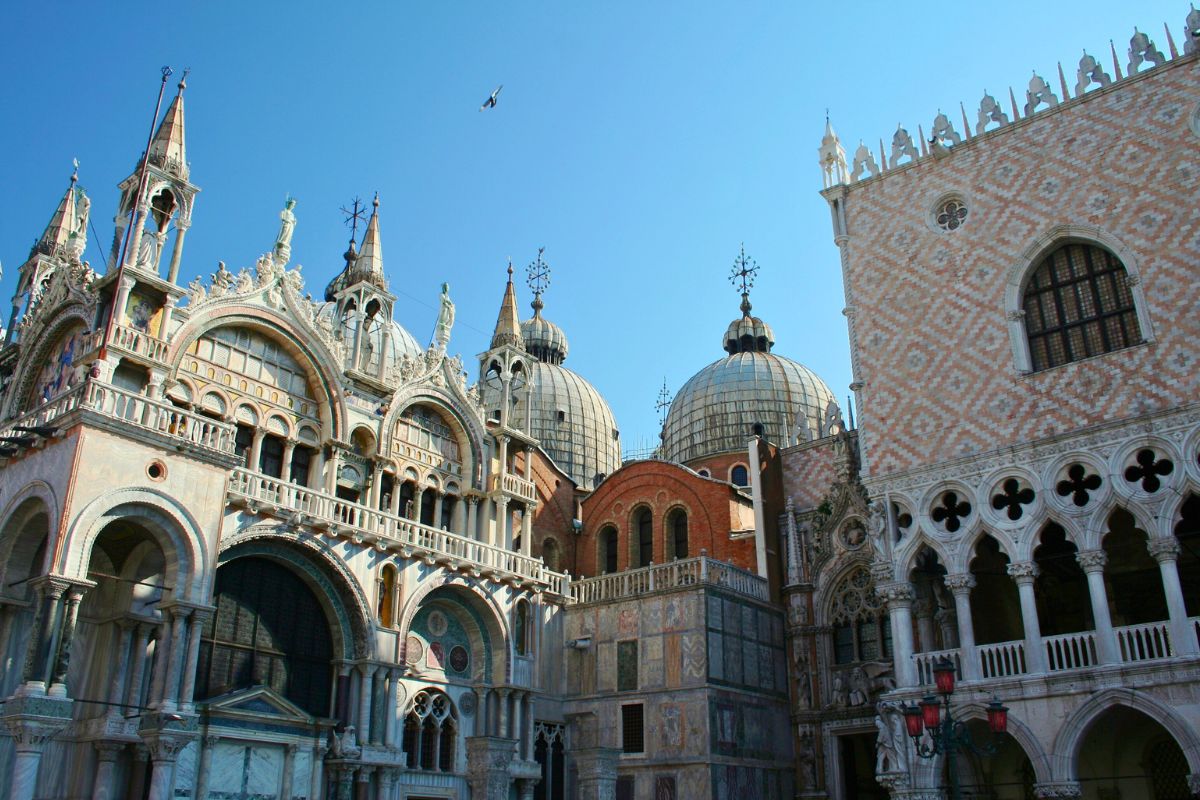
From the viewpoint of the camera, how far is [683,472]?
27609 millimetres

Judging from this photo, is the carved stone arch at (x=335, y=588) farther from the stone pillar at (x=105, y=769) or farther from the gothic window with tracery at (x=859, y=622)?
the gothic window with tracery at (x=859, y=622)

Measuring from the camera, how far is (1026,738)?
16.6 m

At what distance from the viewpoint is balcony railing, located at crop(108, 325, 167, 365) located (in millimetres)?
17531

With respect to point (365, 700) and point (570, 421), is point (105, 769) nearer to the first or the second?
point (365, 700)

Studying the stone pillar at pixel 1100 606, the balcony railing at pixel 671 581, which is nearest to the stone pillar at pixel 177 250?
the balcony railing at pixel 671 581

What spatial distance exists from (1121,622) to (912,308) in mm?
6752

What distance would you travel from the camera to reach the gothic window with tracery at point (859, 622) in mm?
22469

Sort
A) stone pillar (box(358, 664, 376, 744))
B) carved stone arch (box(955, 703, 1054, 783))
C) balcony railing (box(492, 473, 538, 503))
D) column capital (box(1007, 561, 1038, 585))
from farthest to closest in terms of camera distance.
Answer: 1. balcony railing (box(492, 473, 538, 503))
2. stone pillar (box(358, 664, 376, 744))
3. column capital (box(1007, 561, 1038, 585))
4. carved stone arch (box(955, 703, 1054, 783))

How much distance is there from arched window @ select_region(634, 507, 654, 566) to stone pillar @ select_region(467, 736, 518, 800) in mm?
11518

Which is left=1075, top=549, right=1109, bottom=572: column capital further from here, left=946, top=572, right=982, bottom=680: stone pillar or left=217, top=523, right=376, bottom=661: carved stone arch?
left=217, top=523, right=376, bottom=661: carved stone arch

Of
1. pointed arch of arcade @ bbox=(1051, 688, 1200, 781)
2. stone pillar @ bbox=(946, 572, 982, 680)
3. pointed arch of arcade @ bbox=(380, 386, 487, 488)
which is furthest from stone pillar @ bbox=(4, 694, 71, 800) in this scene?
pointed arch of arcade @ bbox=(1051, 688, 1200, 781)

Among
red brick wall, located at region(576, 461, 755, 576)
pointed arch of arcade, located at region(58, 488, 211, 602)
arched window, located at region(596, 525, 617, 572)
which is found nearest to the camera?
pointed arch of arcade, located at region(58, 488, 211, 602)

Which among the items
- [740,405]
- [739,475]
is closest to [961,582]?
[739,475]

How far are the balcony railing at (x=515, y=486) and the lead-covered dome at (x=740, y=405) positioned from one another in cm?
1194
